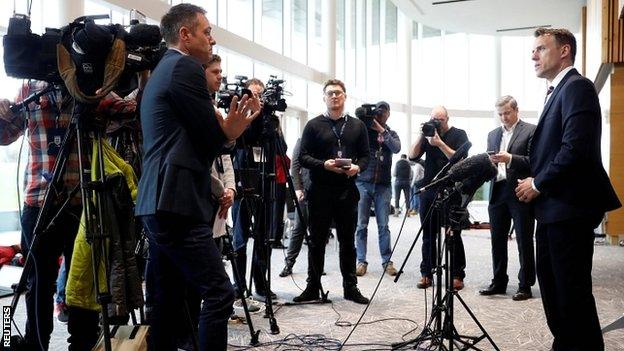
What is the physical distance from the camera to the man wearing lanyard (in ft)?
12.2

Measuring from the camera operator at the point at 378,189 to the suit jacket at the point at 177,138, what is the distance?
301 cm

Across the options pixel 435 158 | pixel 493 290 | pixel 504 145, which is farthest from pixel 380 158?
pixel 493 290

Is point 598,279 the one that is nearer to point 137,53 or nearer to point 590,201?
point 590,201

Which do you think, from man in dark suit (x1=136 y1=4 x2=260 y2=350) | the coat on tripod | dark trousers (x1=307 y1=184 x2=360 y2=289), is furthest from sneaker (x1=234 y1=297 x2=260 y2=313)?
man in dark suit (x1=136 y1=4 x2=260 y2=350)

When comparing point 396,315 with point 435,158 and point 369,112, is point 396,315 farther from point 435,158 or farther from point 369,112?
point 369,112

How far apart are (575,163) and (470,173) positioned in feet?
1.57

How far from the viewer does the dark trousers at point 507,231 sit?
3.97 metres

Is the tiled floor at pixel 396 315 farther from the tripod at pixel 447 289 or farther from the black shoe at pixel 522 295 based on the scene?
the tripod at pixel 447 289

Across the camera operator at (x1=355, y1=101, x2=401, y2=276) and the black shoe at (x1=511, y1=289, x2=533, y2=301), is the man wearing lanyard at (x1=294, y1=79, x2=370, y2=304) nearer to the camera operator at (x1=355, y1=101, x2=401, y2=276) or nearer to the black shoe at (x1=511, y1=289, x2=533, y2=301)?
the camera operator at (x1=355, y1=101, x2=401, y2=276)

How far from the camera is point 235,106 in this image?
1.92 metres

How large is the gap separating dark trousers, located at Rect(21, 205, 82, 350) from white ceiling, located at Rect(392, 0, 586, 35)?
8.53m

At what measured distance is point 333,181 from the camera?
147 inches

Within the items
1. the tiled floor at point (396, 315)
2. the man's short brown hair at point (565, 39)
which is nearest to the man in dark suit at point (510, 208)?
the tiled floor at point (396, 315)

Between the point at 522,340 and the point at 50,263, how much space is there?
2.37 meters
